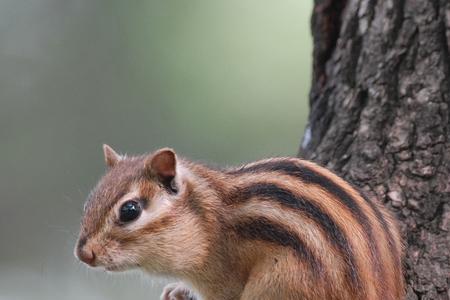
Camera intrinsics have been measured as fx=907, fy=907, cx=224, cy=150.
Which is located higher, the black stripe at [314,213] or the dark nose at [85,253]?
the black stripe at [314,213]

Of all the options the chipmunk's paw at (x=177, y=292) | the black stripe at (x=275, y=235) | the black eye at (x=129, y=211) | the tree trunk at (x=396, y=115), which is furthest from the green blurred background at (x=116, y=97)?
the black stripe at (x=275, y=235)

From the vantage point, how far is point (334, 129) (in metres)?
4.96

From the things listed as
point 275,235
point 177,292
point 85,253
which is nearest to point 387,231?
point 275,235

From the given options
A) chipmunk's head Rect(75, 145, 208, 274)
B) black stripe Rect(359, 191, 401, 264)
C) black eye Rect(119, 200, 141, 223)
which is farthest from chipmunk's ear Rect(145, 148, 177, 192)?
black stripe Rect(359, 191, 401, 264)

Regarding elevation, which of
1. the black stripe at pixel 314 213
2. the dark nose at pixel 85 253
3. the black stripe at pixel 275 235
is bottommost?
the dark nose at pixel 85 253

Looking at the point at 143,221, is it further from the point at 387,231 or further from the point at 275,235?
the point at 387,231

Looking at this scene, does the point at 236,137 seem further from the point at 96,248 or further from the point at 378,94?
the point at 96,248

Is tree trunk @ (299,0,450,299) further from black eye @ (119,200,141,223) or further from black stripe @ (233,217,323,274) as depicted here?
black eye @ (119,200,141,223)

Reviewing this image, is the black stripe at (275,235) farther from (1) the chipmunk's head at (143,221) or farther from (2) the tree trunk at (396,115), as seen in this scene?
(2) the tree trunk at (396,115)

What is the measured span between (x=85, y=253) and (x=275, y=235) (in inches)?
34.2

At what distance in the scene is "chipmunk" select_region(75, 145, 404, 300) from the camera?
3.79 meters

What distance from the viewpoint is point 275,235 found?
394 centimetres

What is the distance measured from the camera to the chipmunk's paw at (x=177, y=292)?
15.3 ft

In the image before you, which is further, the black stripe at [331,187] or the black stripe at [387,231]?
the black stripe at [387,231]
